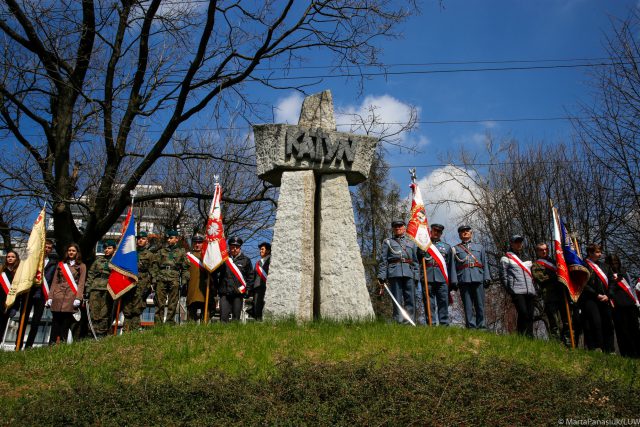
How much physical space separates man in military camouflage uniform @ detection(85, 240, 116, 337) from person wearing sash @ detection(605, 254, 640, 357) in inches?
347

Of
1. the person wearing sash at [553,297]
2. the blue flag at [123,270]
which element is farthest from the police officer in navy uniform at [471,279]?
the blue flag at [123,270]

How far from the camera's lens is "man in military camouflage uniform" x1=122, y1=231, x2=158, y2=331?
31.9 feet

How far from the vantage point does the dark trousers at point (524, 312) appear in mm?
8648

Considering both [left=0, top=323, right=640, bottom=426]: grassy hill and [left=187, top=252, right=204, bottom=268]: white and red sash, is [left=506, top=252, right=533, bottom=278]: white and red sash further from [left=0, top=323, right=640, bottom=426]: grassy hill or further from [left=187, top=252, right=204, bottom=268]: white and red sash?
[left=187, top=252, right=204, bottom=268]: white and red sash

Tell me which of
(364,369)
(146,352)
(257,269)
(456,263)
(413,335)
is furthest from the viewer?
(257,269)

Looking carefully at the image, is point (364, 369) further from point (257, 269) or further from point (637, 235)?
point (637, 235)

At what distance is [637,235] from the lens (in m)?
15.1

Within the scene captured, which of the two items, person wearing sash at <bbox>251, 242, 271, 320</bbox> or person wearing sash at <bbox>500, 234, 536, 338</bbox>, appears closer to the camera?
person wearing sash at <bbox>500, 234, 536, 338</bbox>

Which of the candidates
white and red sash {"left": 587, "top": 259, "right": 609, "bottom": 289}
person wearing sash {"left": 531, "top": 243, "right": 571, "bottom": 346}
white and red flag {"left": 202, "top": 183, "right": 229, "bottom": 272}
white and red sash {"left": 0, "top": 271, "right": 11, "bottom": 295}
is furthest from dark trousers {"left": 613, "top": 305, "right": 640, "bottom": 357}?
white and red sash {"left": 0, "top": 271, "right": 11, "bottom": 295}

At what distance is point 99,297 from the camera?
977 cm

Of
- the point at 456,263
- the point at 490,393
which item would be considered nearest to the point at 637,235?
the point at 456,263

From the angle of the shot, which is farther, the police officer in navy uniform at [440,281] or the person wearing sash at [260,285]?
the person wearing sash at [260,285]

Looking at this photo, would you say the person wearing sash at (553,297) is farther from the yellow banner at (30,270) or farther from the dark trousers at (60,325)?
the yellow banner at (30,270)

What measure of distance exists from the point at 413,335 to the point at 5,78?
1093 cm
